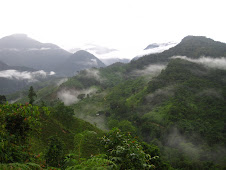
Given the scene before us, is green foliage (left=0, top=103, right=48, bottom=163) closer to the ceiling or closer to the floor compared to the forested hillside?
closer to the ceiling

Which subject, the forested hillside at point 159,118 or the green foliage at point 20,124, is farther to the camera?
the forested hillside at point 159,118

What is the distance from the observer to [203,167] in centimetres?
4697

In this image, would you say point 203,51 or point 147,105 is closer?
point 147,105

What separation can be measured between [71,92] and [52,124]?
121 m

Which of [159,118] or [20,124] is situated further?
[159,118]

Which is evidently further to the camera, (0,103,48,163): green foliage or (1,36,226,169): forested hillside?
(1,36,226,169): forested hillside

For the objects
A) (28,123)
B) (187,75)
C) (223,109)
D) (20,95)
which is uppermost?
(28,123)

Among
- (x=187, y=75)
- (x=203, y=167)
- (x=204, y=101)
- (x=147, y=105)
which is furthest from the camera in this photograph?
(x=187, y=75)

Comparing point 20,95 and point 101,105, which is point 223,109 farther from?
point 20,95

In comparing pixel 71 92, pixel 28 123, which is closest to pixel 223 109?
pixel 28 123

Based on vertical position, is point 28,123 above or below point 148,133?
above

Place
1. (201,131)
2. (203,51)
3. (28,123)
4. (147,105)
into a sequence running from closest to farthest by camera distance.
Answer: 1. (28,123)
2. (201,131)
3. (147,105)
4. (203,51)

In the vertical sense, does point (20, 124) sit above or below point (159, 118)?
above

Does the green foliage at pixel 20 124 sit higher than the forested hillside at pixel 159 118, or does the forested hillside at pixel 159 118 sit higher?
the green foliage at pixel 20 124
